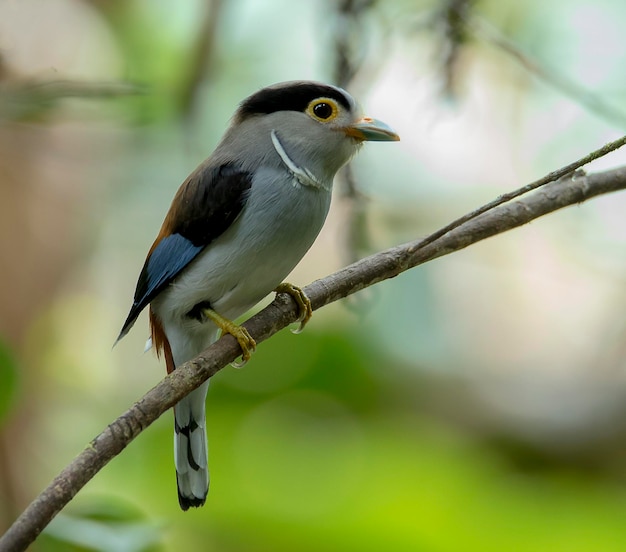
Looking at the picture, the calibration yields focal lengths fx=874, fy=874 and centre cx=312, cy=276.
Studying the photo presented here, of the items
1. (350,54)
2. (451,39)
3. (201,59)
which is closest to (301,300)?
(350,54)

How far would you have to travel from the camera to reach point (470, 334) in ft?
13.8

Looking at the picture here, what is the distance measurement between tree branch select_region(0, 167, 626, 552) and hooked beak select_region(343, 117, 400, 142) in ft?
1.22

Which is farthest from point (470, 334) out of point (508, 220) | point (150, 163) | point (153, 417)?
point (153, 417)

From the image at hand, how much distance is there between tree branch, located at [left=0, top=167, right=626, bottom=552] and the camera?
157cm

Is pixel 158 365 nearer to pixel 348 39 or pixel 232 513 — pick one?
pixel 232 513

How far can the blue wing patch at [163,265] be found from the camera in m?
2.31

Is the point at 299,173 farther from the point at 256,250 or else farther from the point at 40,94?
the point at 40,94

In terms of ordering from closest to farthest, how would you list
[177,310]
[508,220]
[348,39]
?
Result: [508,220]
[177,310]
[348,39]

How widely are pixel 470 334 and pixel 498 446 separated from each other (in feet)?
2.45

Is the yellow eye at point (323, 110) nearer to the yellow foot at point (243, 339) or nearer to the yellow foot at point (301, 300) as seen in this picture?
the yellow foot at point (301, 300)

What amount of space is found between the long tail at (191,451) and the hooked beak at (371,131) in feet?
2.64

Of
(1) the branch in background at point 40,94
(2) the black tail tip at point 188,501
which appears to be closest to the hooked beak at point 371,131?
Result: (1) the branch in background at point 40,94

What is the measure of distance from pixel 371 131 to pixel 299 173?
235mm

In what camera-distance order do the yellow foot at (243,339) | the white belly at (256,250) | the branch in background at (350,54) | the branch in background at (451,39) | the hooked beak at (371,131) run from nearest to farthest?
1. the yellow foot at (243,339)
2. the white belly at (256,250)
3. the hooked beak at (371,131)
4. the branch in background at (350,54)
5. the branch in background at (451,39)
